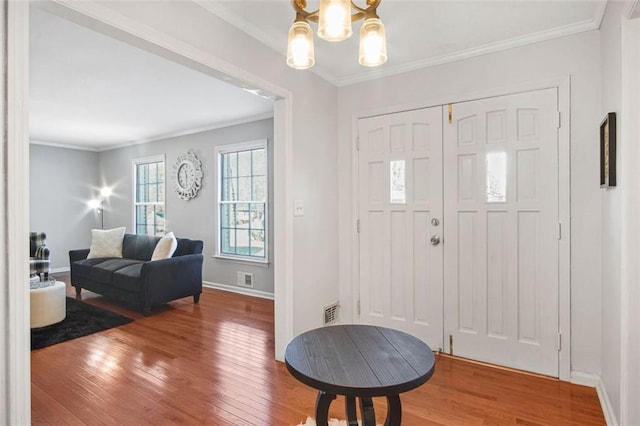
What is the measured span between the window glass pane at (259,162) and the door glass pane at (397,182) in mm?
2292

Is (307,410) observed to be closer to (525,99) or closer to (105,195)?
(525,99)

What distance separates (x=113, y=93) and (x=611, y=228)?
4.50 m

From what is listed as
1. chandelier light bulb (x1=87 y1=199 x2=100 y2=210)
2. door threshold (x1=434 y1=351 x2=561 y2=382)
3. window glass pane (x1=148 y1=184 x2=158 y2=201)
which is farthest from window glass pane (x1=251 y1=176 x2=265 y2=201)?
chandelier light bulb (x1=87 y1=199 x2=100 y2=210)

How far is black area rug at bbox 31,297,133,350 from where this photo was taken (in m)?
3.34

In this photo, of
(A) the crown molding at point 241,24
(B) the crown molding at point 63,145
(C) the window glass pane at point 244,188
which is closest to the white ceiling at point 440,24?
(A) the crown molding at point 241,24

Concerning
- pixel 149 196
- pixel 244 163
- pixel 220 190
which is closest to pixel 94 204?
pixel 149 196

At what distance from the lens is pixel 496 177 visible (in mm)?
2662

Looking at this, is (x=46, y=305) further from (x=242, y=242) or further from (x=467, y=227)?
(x=467, y=227)

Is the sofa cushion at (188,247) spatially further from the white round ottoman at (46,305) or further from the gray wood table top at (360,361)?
the gray wood table top at (360,361)

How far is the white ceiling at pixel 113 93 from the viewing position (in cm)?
271

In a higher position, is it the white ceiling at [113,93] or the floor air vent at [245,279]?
the white ceiling at [113,93]

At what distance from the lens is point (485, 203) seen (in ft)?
8.87

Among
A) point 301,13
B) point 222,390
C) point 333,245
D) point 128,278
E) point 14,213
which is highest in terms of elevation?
point 301,13

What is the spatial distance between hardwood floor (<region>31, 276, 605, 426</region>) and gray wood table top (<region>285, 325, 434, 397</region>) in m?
0.69
